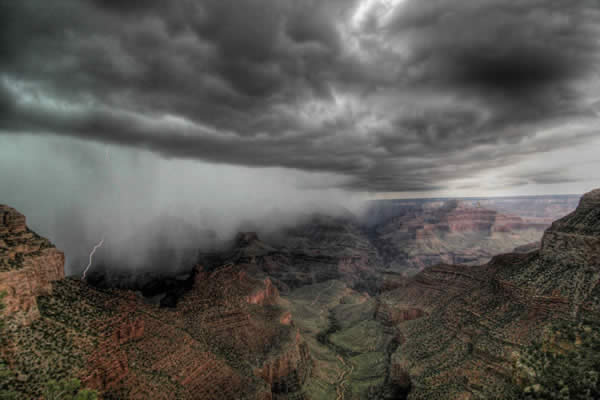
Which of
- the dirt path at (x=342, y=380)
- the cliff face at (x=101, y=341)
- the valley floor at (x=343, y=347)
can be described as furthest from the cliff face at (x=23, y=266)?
the dirt path at (x=342, y=380)

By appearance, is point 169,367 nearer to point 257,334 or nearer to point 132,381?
point 132,381

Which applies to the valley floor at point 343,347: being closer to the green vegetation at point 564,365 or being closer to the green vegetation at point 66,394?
the green vegetation at point 66,394

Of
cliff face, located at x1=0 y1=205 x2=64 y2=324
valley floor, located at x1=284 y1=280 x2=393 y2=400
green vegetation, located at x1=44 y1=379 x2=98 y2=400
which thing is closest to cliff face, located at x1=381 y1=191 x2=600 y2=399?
valley floor, located at x1=284 y1=280 x2=393 y2=400

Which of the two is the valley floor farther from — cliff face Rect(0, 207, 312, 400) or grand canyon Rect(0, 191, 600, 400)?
cliff face Rect(0, 207, 312, 400)

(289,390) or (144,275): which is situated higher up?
(289,390)

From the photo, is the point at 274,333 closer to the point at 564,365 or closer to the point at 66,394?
the point at 66,394

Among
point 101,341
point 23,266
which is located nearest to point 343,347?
point 101,341

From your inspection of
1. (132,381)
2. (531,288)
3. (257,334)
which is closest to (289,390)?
(257,334)
